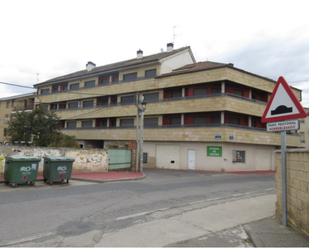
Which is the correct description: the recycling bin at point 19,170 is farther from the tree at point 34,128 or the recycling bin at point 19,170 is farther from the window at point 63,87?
the window at point 63,87

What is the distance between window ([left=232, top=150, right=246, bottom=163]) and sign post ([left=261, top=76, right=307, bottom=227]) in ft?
66.2

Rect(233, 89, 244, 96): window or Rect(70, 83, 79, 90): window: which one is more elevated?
Rect(70, 83, 79, 90): window

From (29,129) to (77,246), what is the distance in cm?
2263

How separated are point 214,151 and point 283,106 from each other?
1984 cm

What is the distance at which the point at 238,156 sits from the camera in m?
24.8

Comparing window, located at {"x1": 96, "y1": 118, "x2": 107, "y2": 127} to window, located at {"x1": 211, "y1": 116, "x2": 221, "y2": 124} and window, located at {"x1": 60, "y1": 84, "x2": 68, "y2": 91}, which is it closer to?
window, located at {"x1": 60, "y1": 84, "x2": 68, "y2": 91}

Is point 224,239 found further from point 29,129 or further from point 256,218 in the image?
point 29,129

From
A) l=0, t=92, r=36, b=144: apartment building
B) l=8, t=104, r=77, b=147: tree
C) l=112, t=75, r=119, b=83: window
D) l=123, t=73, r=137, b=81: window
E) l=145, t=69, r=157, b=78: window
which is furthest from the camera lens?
l=0, t=92, r=36, b=144: apartment building

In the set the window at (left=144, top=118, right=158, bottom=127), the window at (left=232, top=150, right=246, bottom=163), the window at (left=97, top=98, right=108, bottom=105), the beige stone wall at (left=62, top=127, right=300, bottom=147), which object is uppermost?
the window at (left=97, top=98, right=108, bottom=105)

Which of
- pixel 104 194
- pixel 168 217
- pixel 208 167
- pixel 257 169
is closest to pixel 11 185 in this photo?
pixel 104 194

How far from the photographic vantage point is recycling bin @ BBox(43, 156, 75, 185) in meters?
11.3

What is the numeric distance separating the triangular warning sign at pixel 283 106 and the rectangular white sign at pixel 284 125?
0.08 meters

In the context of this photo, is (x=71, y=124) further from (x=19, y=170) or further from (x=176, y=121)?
(x=19, y=170)

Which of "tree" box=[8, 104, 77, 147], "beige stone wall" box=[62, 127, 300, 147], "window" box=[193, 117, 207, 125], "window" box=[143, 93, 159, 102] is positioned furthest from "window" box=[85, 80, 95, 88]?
"window" box=[193, 117, 207, 125]
